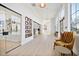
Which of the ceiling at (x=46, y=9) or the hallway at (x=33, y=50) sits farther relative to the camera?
the ceiling at (x=46, y=9)

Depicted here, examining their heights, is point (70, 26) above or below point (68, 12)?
below

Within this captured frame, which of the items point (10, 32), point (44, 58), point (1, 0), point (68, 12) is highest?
point (68, 12)

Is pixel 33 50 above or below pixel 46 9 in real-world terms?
below

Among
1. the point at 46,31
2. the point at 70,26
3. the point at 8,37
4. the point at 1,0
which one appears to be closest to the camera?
the point at 1,0

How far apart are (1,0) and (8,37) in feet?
10.5

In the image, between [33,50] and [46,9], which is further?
[46,9]

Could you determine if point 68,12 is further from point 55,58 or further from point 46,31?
point 46,31

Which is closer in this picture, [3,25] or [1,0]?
[1,0]

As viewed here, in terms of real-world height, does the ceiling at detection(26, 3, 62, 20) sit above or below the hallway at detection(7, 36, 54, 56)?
above

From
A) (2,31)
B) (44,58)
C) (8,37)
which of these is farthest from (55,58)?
(8,37)

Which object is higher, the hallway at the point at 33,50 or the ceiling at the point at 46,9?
the ceiling at the point at 46,9

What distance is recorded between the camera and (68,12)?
6293mm

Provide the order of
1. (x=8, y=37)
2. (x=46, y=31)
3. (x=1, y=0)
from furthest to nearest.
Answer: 1. (x=46, y=31)
2. (x=8, y=37)
3. (x=1, y=0)

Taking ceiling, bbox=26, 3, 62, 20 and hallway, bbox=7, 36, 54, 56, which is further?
ceiling, bbox=26, 3, 62, 20
